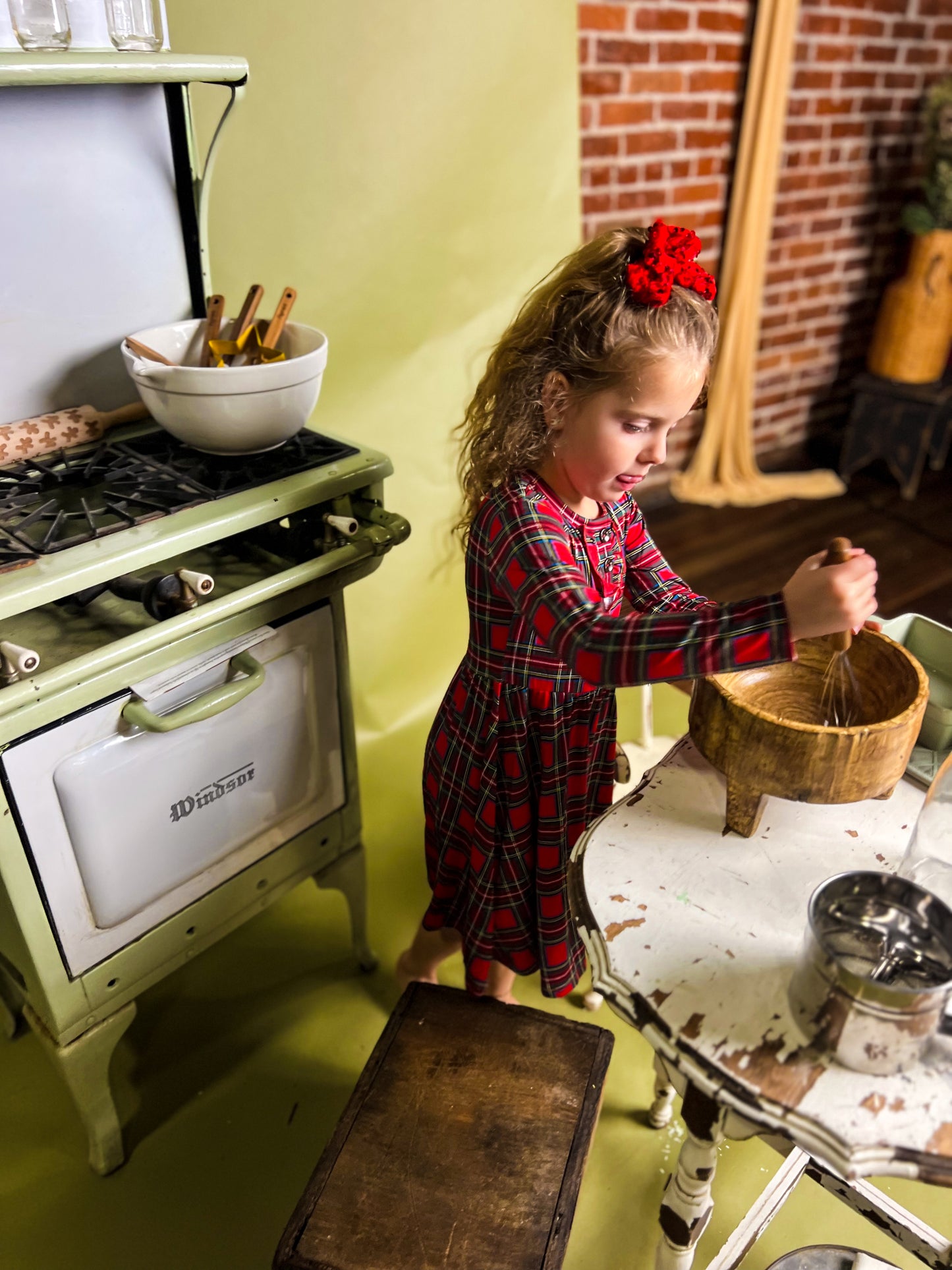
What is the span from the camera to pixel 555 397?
3.60 feet

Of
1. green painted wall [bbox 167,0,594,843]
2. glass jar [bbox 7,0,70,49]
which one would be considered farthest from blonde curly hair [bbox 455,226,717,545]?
green painted wall [bbox 167,0,594,843]

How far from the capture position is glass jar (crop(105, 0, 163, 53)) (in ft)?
4.02

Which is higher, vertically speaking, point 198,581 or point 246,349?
point 246,349

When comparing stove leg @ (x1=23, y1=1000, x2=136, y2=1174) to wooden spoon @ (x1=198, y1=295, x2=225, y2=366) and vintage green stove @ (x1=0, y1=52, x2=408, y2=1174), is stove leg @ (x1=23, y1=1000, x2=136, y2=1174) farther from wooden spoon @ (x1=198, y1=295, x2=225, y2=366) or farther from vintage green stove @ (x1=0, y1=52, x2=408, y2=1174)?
wooden spoon @ (x1=198, y1=295, x2=225, y2=366)

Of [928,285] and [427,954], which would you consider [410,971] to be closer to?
[427,954]

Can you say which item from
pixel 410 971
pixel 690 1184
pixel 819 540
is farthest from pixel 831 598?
pixel 819 540

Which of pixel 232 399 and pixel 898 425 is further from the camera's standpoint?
pixel 898 425

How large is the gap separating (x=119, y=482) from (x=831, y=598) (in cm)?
90

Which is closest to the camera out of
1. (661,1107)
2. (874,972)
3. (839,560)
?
(874,972)

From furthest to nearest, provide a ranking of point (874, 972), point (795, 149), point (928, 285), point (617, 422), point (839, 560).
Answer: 1. point (928, 285)
2. point (795, 149)
3. point (617, 422)
4. point (839, 560)
5. point (874, 972)

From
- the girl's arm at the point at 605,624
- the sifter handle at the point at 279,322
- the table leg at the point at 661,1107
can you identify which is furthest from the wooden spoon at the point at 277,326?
the table leg at the point at 661,1107

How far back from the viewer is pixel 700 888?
36.4 inches

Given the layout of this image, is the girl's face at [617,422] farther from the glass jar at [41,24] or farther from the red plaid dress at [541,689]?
the glass jar at [41,24]

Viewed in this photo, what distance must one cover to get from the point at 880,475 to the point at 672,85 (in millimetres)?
1716
